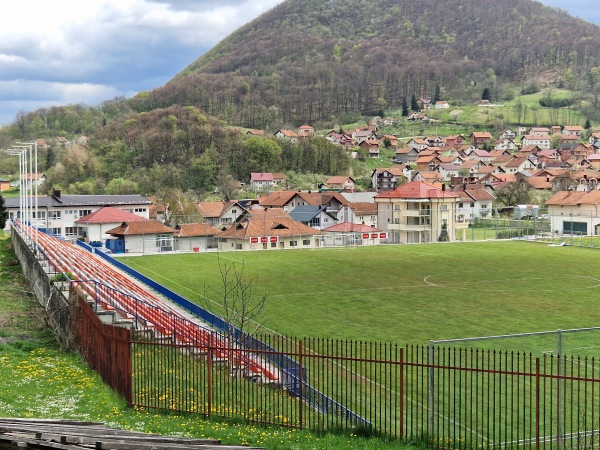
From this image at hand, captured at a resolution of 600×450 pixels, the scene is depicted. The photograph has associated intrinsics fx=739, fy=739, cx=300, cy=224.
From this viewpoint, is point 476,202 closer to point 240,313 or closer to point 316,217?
point 316,217

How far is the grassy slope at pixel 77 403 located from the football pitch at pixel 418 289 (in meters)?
10.9

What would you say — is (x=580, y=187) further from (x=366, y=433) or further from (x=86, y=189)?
(x=366, y=433)

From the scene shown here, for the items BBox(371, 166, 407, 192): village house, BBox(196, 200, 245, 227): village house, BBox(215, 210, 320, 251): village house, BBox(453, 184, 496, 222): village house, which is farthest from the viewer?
BBox(371, 166, 407, 192): village house

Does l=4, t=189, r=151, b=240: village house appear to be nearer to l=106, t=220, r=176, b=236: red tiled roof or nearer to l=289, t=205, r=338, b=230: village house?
l=106, t=220, r=176, b=236: red tiled roof

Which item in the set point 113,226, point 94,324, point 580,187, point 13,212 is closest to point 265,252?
point 113,226

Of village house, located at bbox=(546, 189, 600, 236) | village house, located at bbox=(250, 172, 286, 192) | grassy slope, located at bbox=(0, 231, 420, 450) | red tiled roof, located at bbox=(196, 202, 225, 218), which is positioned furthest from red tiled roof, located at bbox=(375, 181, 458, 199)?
grassy slope, located at bbox=(0, 231, 420, 450)

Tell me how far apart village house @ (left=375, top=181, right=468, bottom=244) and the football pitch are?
9598 millimetres

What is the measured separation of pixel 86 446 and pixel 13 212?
3443 inches

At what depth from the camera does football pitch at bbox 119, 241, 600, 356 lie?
97.9ft

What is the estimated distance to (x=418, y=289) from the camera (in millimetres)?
42781

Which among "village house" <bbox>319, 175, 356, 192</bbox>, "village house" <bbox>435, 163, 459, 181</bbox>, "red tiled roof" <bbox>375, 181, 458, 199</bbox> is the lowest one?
"red tiled roof" <bbox>375, 181, 458, 199</bbox>

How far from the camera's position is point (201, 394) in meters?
16.1

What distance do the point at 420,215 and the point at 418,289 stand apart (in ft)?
122

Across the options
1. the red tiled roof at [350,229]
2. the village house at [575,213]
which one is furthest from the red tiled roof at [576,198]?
the red tiled roof at [350,229]
